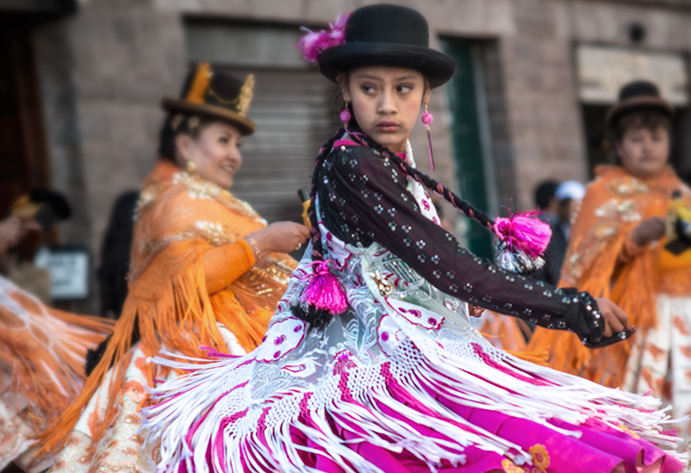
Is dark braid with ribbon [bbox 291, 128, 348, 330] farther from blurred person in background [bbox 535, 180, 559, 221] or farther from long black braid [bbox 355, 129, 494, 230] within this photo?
blurred person in background [bbox 535, 180, 559, 221]

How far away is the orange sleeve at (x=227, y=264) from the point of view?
3.81 metres

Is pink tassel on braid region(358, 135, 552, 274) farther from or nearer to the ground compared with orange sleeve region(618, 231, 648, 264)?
farther from the ground

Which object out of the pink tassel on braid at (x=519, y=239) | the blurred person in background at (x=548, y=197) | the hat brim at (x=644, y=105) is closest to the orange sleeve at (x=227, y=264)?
the pink tassel on braid at (x=519, y=239)

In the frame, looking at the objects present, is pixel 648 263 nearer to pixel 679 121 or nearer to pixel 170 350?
pixel 170 350

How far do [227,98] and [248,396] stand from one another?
2033 millimetres

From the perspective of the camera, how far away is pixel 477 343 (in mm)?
2672

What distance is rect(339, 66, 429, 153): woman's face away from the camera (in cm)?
270

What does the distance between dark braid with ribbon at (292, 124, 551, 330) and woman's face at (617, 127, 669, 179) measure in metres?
2.58

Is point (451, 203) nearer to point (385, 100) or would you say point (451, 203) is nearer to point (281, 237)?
point (385, 100)

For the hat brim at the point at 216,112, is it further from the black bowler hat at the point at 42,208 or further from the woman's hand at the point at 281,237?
the black bowler hat at the point at 42,208

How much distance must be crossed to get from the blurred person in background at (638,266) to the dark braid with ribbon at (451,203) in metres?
1.99

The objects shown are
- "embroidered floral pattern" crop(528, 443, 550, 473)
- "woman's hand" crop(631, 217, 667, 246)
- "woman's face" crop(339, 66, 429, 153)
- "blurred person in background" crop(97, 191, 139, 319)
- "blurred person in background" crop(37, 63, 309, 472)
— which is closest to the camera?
"embroidered floral pattern" crop(528, 443, 550, 473)

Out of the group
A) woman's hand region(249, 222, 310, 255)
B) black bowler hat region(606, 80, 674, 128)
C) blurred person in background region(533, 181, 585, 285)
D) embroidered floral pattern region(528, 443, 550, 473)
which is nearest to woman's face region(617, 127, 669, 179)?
black bowler hat region(606, 80, 674, 128)

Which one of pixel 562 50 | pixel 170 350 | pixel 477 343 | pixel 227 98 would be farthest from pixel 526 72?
pixel 477 343
